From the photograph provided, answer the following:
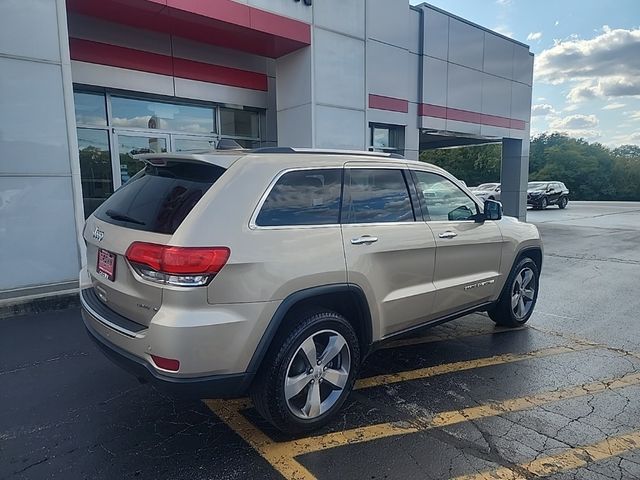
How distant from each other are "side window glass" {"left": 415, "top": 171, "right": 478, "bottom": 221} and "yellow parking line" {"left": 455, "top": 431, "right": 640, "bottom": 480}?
1.99 meters

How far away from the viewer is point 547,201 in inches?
1105

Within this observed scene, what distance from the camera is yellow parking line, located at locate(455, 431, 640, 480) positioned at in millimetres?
2594

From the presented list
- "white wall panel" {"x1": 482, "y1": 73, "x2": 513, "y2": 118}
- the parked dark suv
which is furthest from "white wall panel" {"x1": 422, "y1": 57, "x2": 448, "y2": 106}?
the parked dark suv

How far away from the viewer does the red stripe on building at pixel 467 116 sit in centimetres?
1299

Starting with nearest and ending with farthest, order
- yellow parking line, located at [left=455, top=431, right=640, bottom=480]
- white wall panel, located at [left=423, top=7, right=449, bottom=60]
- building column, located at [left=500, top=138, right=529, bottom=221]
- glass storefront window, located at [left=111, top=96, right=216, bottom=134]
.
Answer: yellow parking line, located at [left=455, top=431, right=640, bottom=480], glass storefront window, located at [left=111, top=96, right=216, bottom=134], white wall panel, located at [left=423, top=7, right=449, bottom=60], building column, located at [left=500, top=138, right=529, bottom=221]

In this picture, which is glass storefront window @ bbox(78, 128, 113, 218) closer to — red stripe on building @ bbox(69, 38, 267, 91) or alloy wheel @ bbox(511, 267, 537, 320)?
red stripe on building @ bbox(69, 38, 267, 91)

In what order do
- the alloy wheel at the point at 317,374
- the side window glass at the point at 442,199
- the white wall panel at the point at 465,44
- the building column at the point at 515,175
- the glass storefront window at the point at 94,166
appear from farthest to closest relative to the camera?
the building column at the point at 515,175, the white wall panel at the point at 465,44, the glass storefront window at the point at 94,166, the side window glass at the point at 442,199, the alloy wheel at the point at 317,374

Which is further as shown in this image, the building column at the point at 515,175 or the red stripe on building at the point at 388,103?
the building column at the point at 515,175

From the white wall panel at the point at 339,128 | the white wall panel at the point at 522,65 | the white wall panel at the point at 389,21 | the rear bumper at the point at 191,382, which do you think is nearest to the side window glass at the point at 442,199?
the rear bumper at the point at 191,382

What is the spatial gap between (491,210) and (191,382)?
3296 mm

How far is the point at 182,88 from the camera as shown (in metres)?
9.34

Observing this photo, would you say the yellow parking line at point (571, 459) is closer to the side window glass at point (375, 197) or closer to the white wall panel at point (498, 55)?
the side window glass at point (375, 197)

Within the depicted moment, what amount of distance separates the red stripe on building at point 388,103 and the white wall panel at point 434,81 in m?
0.85

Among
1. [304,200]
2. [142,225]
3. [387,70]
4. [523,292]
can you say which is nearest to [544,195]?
[387,70]
